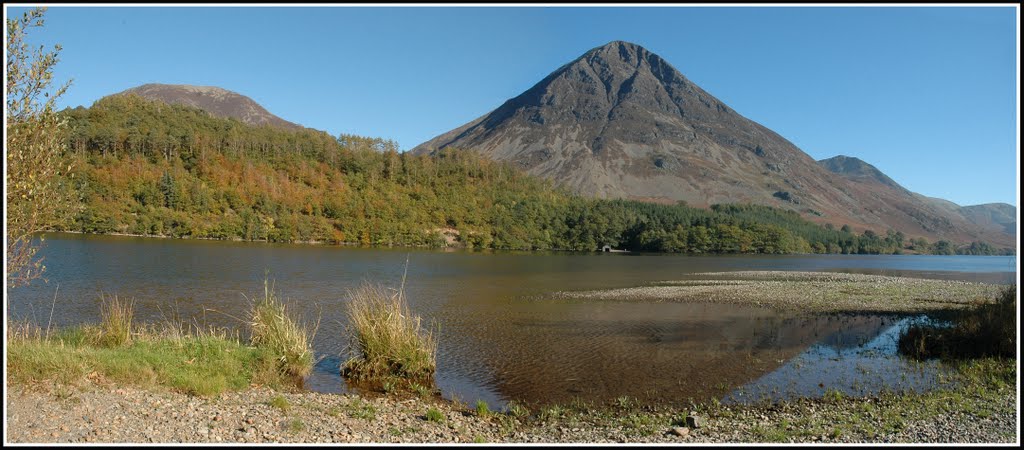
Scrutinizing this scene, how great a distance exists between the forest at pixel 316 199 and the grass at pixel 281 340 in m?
121

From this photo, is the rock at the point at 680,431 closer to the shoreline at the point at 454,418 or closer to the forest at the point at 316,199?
the shoreline at the point at 454,418

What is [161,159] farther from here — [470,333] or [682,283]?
[470,333]

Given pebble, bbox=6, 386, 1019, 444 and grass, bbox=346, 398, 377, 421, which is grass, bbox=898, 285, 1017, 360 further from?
grass, bbox=346, 398, 377, 421

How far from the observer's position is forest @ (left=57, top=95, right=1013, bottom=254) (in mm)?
130125

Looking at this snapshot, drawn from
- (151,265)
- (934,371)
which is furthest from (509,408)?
(151,265)

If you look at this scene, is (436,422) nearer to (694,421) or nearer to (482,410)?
(482,410)

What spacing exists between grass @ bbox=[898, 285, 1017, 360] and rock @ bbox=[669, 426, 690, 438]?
43.2ft

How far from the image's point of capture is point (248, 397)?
1262 centimetres

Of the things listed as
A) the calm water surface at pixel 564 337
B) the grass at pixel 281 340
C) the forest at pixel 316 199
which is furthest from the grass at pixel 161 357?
the forest at pixel 316 199

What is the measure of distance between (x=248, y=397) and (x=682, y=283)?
4630 cm

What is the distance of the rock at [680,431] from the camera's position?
1140cm

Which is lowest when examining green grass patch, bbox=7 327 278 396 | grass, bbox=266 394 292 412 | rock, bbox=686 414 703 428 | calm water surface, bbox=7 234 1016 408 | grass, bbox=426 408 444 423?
calm water surface, bbox=7 234 1016 408

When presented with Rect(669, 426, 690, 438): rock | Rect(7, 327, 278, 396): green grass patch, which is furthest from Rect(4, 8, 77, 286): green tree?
Rect(669, 426, 690, 438): rock

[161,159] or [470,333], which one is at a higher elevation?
[161,159]
